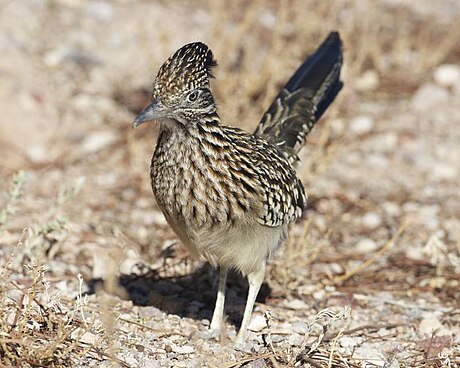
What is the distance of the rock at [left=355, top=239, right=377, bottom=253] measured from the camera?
6566 mm

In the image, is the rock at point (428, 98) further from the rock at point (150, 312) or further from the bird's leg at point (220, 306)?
the rock at point (150, 312)

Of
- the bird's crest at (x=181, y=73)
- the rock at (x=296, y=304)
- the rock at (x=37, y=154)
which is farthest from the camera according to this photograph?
the rock at (x=37, y=154)

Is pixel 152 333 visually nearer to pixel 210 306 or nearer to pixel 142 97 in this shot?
pixel 210 306

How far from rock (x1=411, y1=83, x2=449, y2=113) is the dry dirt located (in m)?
0.02

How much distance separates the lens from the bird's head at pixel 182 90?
169 inches

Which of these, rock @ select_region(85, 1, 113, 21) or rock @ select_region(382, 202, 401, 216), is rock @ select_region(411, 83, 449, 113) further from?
rock @ select_region(85, 1, 113, 21)

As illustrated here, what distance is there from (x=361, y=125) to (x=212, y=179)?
3.91 metres

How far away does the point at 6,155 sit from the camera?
7.54 m

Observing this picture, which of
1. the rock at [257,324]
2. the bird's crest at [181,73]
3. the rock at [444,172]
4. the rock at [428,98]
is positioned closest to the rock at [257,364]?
the rock at [257,324]

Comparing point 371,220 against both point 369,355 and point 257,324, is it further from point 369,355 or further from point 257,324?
point 369,355

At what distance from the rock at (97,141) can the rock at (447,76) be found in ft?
10.7

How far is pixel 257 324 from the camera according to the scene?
17.1ft

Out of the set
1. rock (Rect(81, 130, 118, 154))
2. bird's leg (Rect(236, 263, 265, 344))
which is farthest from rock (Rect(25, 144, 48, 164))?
bird's leg (Rect(236, 263, 265, 344))

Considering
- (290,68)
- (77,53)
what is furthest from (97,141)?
(290,68)
